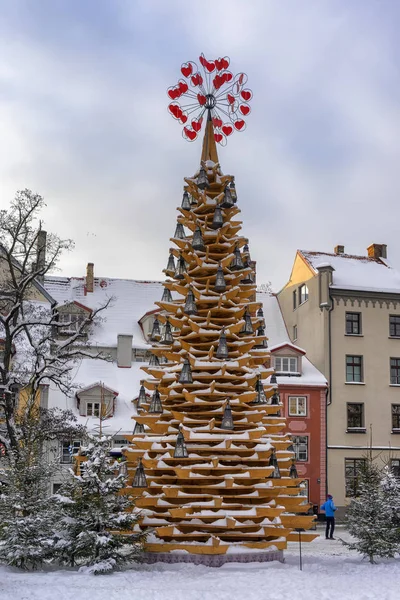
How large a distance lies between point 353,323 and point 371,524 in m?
24.9

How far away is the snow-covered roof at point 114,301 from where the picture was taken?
3947 centimetres

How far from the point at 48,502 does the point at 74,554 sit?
1.23m

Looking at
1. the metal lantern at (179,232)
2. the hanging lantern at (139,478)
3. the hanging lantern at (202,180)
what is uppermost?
the hanging lantern at (202,180)

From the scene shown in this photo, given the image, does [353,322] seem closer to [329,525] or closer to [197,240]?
[329,525]

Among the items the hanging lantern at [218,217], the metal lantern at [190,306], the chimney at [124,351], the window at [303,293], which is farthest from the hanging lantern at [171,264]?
the window at [303,293]

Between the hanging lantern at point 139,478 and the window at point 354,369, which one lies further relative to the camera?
the window at point 354,369

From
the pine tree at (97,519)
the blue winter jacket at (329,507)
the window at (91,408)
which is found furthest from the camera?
the window at (91,408)

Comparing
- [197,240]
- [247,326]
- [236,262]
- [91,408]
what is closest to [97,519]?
[247,326]

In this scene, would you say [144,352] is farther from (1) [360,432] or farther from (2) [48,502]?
(2) [48,502]

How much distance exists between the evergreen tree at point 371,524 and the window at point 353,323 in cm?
2367

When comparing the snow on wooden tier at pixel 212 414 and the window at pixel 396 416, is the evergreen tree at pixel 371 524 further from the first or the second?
the window at pixel 396 416

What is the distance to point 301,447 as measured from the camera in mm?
37406

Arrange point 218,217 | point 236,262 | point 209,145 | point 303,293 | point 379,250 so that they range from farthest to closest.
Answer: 1. point 379,250
2. point 303,293
3. point 209,145
4. point 218,217
5. point 236,262

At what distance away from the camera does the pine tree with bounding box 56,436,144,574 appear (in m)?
13.5
